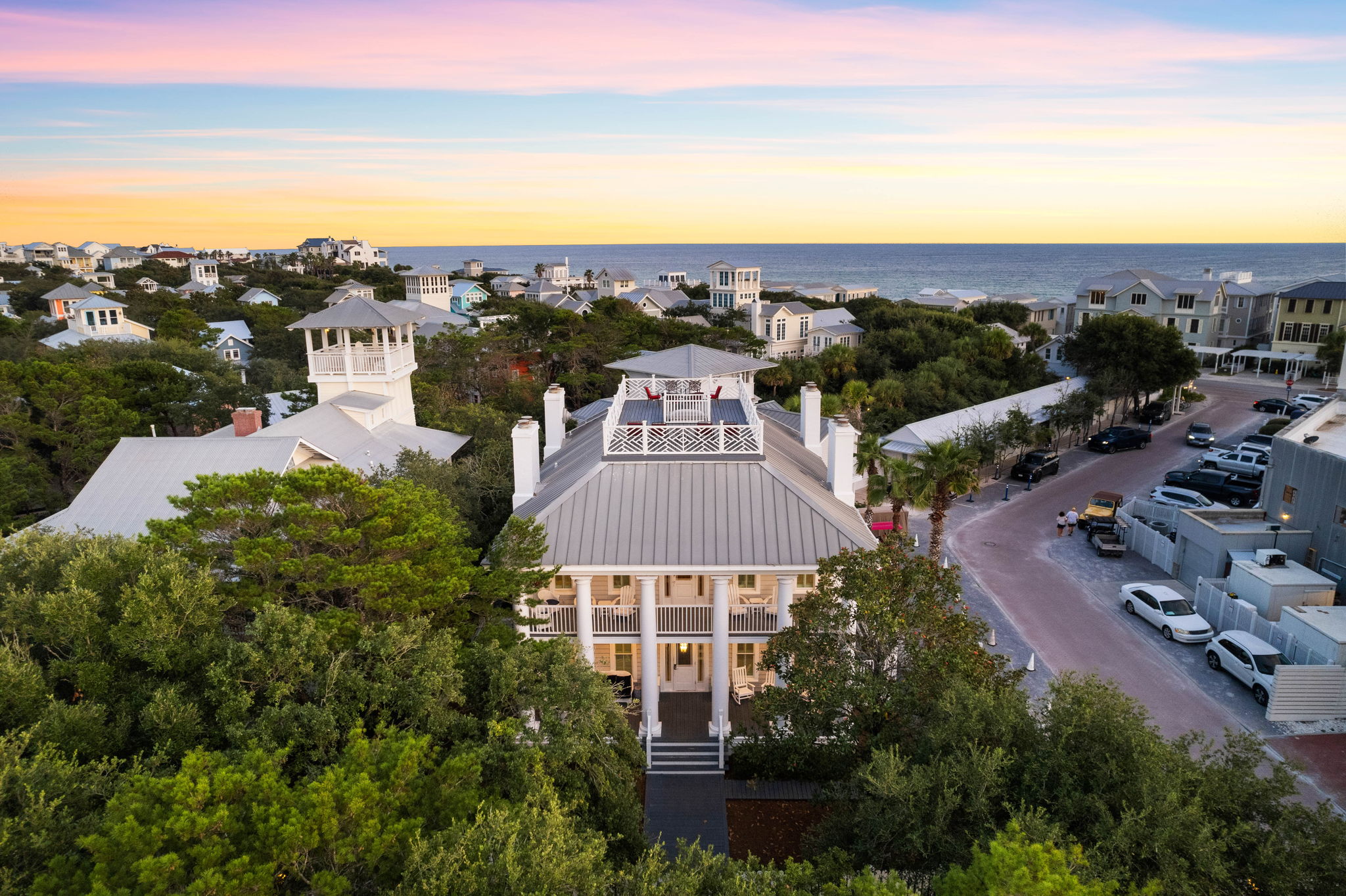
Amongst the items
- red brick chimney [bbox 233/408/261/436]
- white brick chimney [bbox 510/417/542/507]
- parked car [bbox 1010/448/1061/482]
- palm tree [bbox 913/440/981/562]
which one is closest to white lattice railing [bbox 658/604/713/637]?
white brick chimney [bbox 510/417/542/507]

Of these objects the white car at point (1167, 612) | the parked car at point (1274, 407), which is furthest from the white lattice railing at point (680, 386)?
the parked car at point (1274, 407)

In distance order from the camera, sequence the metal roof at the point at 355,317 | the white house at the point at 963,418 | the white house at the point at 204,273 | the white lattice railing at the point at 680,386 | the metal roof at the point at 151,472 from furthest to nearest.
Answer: the white house at the point at 204,273, the white house at the point at 963,418, the metal roof at the point at 355,317, the white lattice railing at the point at 680,386, the metal roof at the point at 151,472

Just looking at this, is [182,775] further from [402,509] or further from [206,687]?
[402,509]

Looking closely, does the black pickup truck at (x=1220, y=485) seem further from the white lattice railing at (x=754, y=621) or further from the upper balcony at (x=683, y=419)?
the white lattice railing at (x=754, y=621)

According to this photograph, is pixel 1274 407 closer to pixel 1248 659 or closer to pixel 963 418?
pixel 963 418

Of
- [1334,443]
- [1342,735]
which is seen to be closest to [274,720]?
[1342,735]

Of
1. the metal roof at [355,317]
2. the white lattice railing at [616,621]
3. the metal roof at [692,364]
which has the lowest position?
the white lattice railing at [616,621]

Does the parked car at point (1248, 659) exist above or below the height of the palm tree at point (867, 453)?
below

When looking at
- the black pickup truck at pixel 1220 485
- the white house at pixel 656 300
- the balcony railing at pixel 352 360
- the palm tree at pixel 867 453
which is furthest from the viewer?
the white house at pixel 656 300
